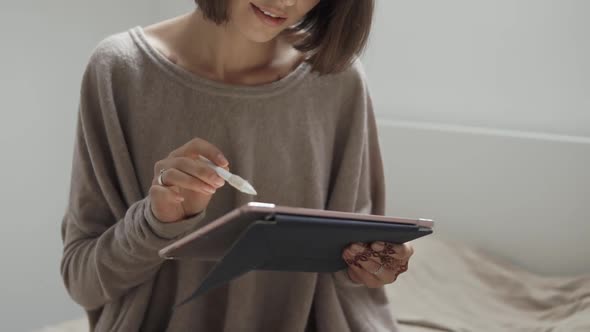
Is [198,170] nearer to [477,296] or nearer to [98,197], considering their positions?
[98,197]

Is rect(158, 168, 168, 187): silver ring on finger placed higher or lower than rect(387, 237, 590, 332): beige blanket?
higher

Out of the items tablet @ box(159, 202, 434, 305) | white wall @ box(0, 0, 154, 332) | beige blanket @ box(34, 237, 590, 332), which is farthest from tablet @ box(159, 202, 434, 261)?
white wall @ box(0, 0, 154, 332)

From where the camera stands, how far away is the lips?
937 mm

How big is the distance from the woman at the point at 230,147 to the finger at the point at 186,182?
124 millimetres

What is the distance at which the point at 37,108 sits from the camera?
1.74 metres

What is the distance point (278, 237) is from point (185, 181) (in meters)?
0.11

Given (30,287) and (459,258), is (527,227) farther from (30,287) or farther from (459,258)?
(30,287)

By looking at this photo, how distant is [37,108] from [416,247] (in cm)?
96

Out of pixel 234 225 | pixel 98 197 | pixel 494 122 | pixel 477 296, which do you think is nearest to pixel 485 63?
pixel 494 122

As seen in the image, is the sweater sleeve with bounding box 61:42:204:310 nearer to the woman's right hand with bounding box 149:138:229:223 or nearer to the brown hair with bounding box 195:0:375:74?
the woman's right hand with bounding box 149:138:229:223

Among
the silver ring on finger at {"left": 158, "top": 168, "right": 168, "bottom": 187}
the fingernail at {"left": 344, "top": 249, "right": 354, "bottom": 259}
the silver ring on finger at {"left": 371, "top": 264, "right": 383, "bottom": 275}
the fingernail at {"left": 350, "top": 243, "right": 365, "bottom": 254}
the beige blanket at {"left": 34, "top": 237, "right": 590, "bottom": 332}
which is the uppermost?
the silver ring on finger at {"left": 158, "top": 168, "right": 168, "bottom": 187}

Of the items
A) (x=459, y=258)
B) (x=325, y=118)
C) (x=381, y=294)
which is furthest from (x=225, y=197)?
(x=459, y=258)

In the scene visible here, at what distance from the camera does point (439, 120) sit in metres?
1.83

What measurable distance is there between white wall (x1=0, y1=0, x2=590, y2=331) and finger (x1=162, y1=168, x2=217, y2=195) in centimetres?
104
